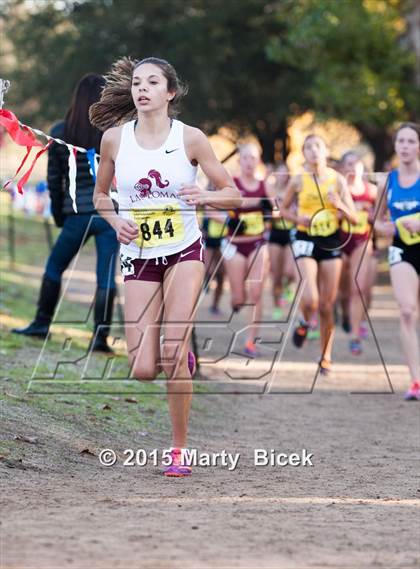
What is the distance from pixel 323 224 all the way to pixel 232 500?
6342 millimetres

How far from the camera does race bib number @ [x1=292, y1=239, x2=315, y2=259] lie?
12320 millimetres

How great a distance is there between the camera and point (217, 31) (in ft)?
127

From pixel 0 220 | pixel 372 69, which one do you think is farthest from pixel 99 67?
pixel 372 69

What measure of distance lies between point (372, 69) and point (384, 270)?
4958 millimetres

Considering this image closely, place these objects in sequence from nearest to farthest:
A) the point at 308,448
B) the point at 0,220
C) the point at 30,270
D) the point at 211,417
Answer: the point at 308,448
the point at 211,417
the point at 30,270
the point at 0,220

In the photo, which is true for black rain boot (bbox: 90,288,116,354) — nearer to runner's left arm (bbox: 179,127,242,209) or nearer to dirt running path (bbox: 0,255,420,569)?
dirt running path (bbox: 0,255,420,569)

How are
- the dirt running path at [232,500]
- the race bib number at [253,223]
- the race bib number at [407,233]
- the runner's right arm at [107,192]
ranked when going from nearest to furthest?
the dirt running path at [232,500] < the runner's right arm at [107,192] < the race bib number at [407,233] < the race bib number at [253,223]

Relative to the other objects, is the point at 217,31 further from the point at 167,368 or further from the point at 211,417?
the point at 167,368

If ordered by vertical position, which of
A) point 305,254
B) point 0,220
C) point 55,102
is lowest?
point 0,220

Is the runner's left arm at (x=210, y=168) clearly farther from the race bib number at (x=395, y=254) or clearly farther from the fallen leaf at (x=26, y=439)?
the race bib number at (x=395, y=254)

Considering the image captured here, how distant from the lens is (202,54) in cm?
3897

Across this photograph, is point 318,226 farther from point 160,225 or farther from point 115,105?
point 160,225

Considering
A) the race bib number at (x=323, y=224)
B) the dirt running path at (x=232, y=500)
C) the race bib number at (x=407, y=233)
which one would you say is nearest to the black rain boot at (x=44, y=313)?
the dirt running path at (x=232, y=500)

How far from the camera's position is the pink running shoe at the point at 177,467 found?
283 inches
